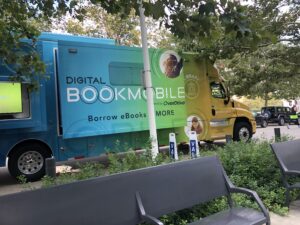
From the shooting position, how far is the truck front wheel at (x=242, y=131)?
550 inches

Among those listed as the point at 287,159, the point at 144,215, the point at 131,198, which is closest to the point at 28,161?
the point at 287,159

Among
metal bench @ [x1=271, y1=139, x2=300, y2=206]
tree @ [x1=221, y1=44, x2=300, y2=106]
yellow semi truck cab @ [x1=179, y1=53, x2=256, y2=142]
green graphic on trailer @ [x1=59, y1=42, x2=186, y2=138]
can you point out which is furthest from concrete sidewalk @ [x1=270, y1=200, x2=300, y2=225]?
tree @ [x1=221, y1=44, x2=300, y2=106]

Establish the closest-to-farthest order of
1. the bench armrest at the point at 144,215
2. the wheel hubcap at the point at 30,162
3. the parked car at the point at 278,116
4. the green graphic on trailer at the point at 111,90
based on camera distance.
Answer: the bench armrest at the point at 144,215 → the wheel hubcap at the point at 30,162 → the green graphic on trailer at the point at 111,90 → the parked car at the point at 278,116

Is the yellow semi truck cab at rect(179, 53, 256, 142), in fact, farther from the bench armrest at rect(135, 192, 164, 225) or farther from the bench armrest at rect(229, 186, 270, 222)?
the bench armrest at rect(135, 192, 164, 225)

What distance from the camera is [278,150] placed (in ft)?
17.3

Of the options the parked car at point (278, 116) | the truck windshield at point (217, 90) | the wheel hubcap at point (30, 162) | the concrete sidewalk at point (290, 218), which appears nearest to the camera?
the concrete sidewalk at point (290, 218)

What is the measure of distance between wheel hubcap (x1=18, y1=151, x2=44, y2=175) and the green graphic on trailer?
2.88ft

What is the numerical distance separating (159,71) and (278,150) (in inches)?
253

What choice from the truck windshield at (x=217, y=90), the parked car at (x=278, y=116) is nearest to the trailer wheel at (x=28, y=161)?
the truck windshield at (x=217, y=90)

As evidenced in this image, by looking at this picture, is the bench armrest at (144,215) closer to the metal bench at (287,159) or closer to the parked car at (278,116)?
the metal bench at (287,159)

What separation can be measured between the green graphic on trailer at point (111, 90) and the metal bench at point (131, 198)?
5.85 meters

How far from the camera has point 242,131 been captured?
46.8ft

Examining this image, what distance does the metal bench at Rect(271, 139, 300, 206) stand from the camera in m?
5.07

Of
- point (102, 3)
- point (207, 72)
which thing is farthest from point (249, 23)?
point (207, 72)
